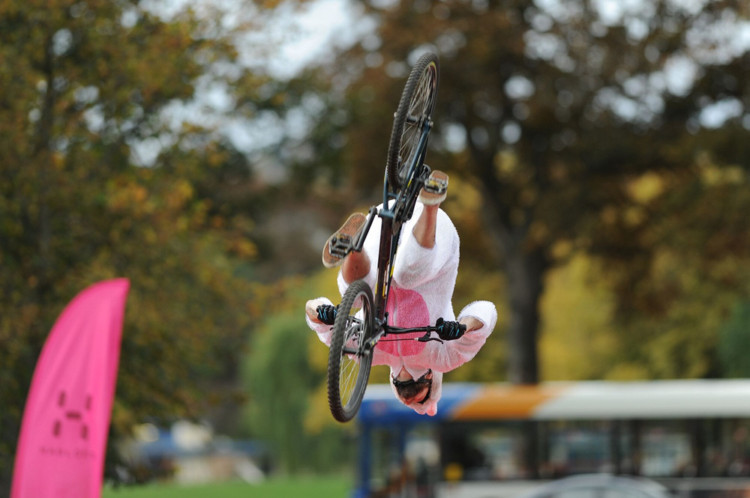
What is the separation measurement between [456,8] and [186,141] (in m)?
9.90

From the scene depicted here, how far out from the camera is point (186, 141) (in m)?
16.7

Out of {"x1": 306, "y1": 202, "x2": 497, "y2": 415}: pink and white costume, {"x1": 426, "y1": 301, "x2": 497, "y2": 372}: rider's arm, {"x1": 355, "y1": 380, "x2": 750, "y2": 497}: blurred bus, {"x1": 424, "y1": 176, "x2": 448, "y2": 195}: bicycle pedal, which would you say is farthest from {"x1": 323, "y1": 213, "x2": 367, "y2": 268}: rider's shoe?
{"x1": 355, "y1": 380, "x2": 750, "y2": 497}: blurred bus

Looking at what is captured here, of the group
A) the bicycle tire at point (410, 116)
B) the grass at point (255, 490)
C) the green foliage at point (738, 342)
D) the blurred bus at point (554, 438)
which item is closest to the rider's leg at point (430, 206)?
the bicycle tire at point (410, 116)

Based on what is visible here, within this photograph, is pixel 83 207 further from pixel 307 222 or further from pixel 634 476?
pixel 307 222

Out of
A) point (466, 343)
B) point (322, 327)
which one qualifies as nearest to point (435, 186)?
point (466, 343)

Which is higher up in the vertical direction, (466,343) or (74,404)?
(74,404)

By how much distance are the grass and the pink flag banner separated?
22749mm

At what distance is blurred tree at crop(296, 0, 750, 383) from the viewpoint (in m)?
24.7

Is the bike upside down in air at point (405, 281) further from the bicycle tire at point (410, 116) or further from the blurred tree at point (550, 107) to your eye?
the blurred tree at point (550, 107)

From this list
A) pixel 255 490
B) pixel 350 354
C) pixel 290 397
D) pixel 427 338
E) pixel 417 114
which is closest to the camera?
pixel 350 354

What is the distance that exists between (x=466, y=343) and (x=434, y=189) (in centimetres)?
85

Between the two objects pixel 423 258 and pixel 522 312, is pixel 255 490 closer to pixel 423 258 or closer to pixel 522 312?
pixel 522 312

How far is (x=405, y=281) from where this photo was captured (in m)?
6.76

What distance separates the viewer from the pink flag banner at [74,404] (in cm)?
1109
